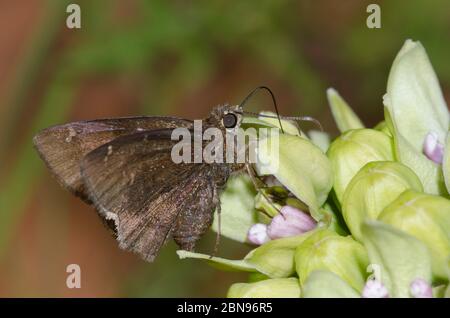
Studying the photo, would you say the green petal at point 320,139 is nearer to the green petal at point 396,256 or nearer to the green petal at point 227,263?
the green petal at point 227,263

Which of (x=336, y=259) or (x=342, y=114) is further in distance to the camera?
(x=342, y=114)

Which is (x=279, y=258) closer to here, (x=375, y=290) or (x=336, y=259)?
(x=336, y=259)

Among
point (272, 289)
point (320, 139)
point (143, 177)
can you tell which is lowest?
point (272, 289)

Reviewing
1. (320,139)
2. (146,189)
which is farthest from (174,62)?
(146,189)

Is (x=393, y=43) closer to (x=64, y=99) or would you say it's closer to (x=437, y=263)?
(x=64, y=99)

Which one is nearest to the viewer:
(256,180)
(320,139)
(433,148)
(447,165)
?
(447,165)

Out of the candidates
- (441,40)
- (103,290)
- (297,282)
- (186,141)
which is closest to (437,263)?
(297,282)

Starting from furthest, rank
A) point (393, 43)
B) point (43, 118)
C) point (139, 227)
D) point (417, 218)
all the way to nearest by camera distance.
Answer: point (393, 43), point (43, 118), point (139, 227), point (417, 218)
